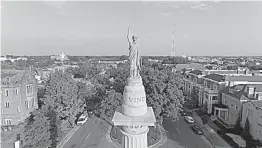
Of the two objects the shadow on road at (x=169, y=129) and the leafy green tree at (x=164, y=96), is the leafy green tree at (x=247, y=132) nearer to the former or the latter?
the leafy green tree at (x=164, y=96)

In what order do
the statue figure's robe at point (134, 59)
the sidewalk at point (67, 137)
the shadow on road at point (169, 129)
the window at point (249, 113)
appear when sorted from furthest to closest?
1. the shadow on road at point (169, 129)
2. the window at point (249, 113)
3. the sidewalk at point (67, 137)
4. the statue figure's robe at point (134, 59)

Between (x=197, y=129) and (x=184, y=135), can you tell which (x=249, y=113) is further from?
(x=184, y=135)

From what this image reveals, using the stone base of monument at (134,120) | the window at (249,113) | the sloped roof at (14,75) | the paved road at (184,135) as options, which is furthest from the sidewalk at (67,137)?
the window at (249,113)

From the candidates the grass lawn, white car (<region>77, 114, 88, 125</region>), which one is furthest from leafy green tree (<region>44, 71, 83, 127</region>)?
the grass lawn

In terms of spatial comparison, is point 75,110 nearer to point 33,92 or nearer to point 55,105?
point 55,105

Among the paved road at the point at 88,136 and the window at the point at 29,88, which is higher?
the window at the point at 29,88

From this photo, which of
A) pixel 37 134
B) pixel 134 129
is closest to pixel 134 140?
pixel 134 129

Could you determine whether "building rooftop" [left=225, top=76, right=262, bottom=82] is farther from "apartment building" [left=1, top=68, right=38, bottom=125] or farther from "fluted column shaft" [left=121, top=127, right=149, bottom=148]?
"apartment building" [left=1, top=68, right=38, bottom=125]
